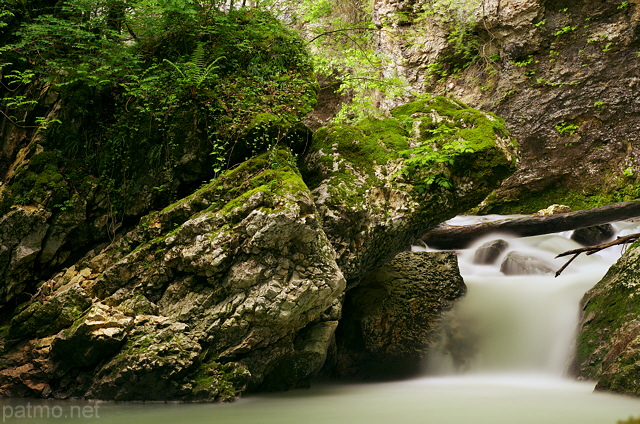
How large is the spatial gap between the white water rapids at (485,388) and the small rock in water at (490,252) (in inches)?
9.7

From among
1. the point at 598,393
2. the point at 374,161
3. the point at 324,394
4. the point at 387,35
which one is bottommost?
the point at 324,394

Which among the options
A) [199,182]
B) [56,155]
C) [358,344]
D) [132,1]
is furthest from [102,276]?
[132,1]

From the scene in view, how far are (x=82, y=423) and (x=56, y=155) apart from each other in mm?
4055

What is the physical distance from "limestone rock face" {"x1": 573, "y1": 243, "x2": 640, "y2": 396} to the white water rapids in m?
0.22

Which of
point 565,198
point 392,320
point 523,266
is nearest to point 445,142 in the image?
point 392,320

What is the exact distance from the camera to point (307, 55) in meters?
8.02

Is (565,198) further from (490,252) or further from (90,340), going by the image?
(90,340)

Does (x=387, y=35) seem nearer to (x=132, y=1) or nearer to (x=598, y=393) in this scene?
(x=132, y=1)

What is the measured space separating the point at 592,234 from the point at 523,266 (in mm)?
2305

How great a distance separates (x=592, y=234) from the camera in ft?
34.1

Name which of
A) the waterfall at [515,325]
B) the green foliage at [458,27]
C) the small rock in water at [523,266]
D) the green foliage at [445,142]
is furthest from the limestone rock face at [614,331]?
the green foliage at [458,27]

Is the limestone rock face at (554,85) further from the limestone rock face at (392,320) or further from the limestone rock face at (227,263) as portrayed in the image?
the limestone rock face at (227,263)
